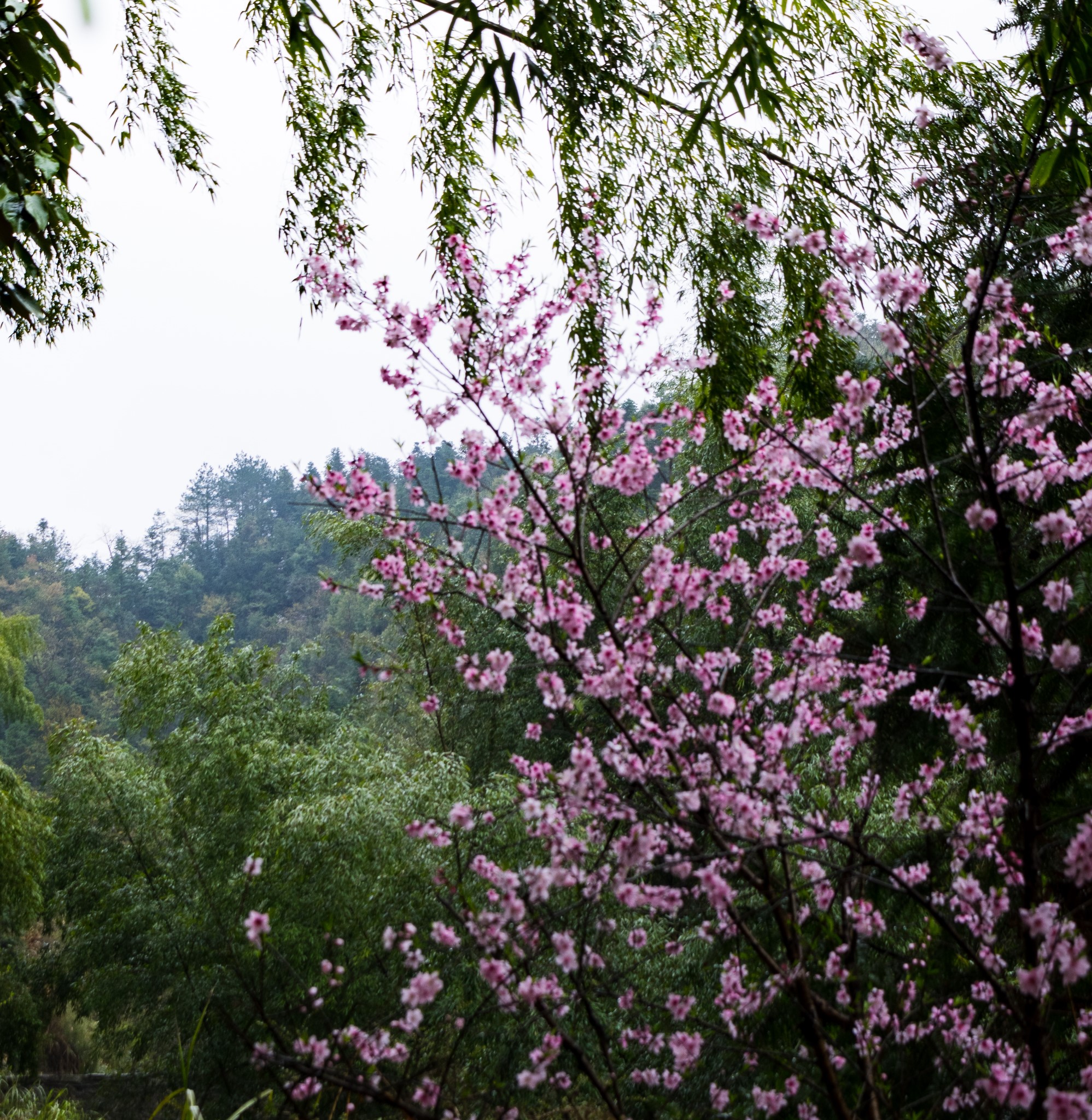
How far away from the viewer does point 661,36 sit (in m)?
2.80

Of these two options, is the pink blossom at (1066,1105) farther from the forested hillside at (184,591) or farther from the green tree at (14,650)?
the forested hillside at (184,591)

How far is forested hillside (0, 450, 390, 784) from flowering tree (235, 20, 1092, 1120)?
60.7ft

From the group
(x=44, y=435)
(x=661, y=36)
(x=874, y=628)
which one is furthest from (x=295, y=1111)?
(x=44, y=435)

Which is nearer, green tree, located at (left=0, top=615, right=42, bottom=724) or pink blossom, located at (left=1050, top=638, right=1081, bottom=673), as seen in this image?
pink blossom, located at (left=1050, top=638, right=1081, bottom=673)

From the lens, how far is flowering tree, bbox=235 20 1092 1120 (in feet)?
4.58

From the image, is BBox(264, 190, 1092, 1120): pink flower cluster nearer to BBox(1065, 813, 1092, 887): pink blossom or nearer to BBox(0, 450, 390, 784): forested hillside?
BBox(1065, 813, 1092, 887): pink blossom

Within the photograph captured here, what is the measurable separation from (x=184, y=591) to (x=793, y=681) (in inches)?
1256

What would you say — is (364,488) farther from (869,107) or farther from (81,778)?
(81,778)

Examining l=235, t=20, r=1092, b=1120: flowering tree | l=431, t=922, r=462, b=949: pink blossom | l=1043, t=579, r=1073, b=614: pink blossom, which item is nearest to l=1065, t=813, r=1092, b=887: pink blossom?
l=235, t=20, r=1092, b=1120: flowering tree

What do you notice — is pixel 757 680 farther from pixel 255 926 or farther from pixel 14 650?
pixel 14 650

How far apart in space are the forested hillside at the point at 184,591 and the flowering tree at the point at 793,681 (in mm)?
18496

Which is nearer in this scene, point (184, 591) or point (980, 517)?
point (980, 517)

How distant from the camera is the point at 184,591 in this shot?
31156mm

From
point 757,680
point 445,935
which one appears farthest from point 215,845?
point 445,935
